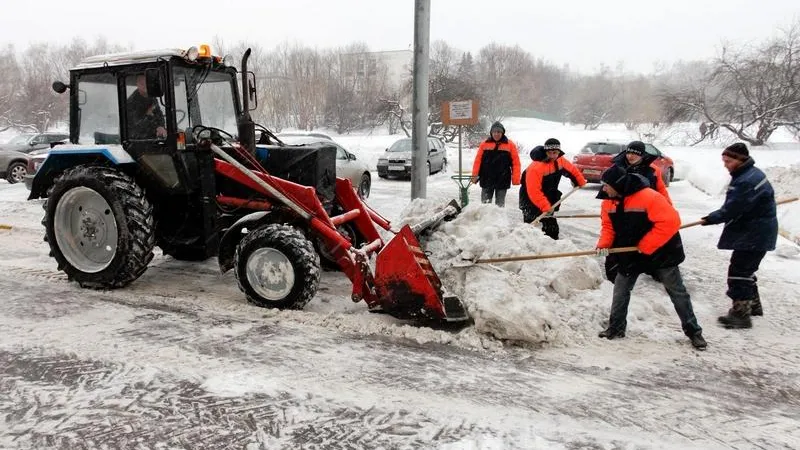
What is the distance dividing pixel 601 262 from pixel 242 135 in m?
4.36

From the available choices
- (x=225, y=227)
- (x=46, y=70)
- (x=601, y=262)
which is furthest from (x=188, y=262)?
(x=46, y=70)

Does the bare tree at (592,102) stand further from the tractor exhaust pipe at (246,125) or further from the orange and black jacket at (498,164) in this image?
the tractor exhaust pipe at (246,125)

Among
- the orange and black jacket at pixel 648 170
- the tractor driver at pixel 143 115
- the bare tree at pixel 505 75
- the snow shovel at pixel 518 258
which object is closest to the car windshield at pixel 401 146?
the orange and black jacket at pixel 648 170

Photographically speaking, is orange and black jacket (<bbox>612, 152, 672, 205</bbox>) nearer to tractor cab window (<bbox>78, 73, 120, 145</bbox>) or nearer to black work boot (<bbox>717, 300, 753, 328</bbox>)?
black work boot (<bbox>717, 300, 753, 328</bbox>)

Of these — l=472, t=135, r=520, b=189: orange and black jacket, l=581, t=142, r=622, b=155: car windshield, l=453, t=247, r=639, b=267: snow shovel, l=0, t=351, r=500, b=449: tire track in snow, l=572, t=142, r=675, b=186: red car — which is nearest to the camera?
l=0, t=351, r=500, b=449: tire track in snow

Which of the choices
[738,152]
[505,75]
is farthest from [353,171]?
[505,75]

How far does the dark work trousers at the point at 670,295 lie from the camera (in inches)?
167

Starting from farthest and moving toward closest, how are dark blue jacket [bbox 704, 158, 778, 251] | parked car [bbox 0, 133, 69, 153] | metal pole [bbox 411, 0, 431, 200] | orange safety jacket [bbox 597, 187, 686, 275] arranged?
parked car [bbox 0, 133, 69, 153], metal pole [bbox 411, 0, 431, 200], dark blue jacket [bbox 704, 158, 778, 251], orange safety jacket [bbox 597, 187, 686, 275]

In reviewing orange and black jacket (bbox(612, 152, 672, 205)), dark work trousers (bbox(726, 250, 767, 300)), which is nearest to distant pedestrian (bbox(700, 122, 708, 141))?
orange and black jacket (bbox(612, 152, 672, 205))

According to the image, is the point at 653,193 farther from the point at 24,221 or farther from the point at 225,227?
the point at 24,221

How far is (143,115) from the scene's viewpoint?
208 inches

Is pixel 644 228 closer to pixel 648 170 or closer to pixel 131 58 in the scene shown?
pixel 648 170

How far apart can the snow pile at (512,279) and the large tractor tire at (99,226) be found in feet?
8.66

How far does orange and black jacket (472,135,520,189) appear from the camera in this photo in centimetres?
787
